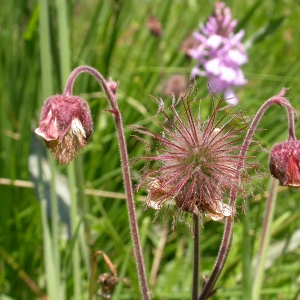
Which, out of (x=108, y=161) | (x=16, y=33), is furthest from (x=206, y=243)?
(x=16, y=33)

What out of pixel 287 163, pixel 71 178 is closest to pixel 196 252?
pixel 287 163

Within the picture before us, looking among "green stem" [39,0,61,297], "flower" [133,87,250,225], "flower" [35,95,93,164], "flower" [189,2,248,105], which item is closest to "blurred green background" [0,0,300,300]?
"green stem" [39,0,61,297]

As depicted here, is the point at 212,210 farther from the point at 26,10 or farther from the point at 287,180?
the point at 26,10

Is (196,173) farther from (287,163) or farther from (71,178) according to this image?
(71,178)

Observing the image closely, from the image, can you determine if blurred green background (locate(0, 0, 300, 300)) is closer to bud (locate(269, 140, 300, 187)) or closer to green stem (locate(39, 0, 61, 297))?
green stem (locate(39, 0, 61, 297))

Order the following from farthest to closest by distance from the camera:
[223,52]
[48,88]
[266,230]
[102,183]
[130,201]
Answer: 1. [102,183]
2. [223,52]
3. [48,88]
4. [266,230]
5. [130,201]

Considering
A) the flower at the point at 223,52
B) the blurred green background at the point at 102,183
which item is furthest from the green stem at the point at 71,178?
the flower at the point at 223,52
